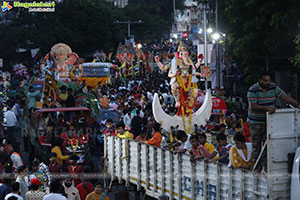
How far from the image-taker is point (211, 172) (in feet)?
35.2

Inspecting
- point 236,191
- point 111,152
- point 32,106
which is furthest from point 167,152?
point 32,106

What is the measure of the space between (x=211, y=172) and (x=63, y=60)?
15.7 meters

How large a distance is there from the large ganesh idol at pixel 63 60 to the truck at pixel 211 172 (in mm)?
9935

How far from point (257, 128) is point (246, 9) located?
678 inches

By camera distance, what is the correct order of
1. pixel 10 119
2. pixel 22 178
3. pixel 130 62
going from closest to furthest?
pixel 22 178 → pixel 10 119 → pixel 130 62

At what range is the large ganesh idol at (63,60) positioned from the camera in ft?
82.7

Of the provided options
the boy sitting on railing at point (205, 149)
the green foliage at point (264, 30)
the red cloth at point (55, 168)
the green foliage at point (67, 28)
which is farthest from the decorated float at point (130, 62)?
the boy sitting on railing at point (205, 149)

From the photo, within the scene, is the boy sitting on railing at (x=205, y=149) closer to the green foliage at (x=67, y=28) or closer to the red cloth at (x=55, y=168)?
the red cloth at (x=55, y=168)

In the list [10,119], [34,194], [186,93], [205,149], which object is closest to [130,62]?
[10,119]

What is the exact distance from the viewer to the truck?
30.0ft

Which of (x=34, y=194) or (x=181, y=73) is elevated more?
(x=181, y=73)

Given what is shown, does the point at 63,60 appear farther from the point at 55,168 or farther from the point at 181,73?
the point at 55,168

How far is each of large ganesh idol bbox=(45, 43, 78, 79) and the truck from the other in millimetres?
9935
